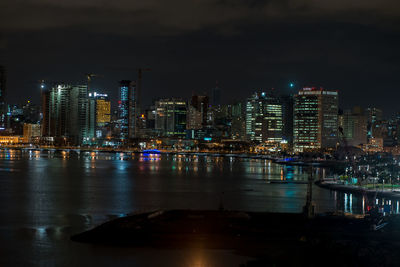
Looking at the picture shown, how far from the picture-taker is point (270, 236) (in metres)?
26.9

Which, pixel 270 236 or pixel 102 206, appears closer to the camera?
pixel 270 236

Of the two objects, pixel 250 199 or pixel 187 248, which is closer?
pixel 187 248

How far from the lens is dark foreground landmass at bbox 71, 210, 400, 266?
21250mm

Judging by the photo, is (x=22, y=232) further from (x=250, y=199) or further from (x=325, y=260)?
(x=250, y=199)

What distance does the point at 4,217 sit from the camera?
35.3m

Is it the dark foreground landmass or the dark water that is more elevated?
the dark foreground landmass

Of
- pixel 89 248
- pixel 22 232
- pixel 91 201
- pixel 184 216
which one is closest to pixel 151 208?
pixel 91 201

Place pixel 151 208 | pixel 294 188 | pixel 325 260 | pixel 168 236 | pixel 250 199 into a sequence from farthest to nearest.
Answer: pixel 294 188, pixel 250 199, pixel 151 208, pixel 168 236, pixel 325 260

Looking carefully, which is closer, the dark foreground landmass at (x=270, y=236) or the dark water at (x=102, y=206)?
the dark foreground landmass at (x=270, y=236)

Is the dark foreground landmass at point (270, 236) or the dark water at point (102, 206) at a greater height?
the dark foreground landmass at point (270, 236)

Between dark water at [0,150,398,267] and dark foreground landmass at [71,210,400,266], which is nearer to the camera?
dark foreground landmass at [71,210,400,266]

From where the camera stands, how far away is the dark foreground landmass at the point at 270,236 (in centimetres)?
2125

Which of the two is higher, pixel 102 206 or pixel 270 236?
pixel 270 236

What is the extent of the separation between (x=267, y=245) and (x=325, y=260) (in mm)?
4638
